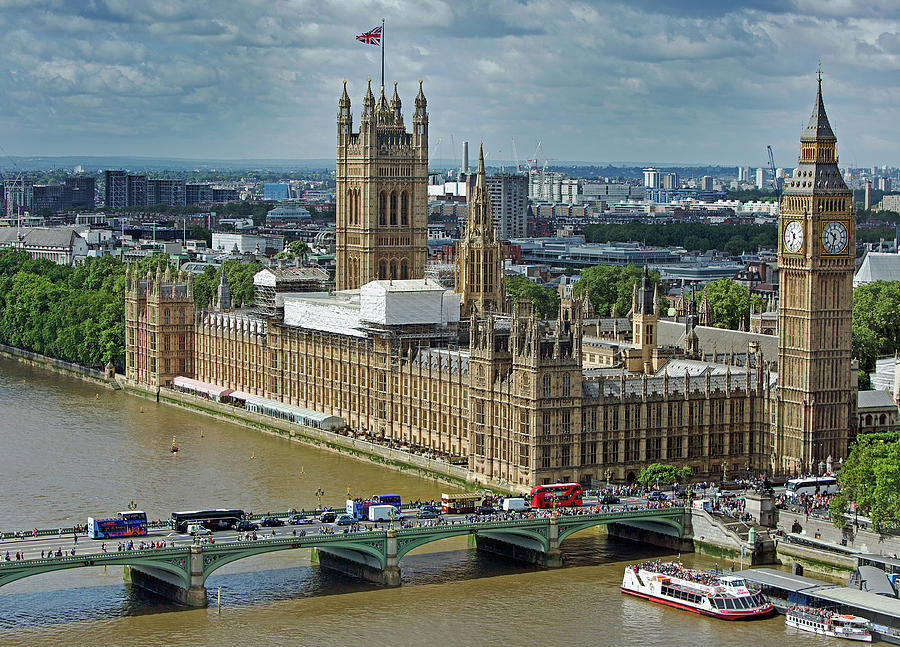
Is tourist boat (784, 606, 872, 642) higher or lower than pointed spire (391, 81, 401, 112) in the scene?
lower

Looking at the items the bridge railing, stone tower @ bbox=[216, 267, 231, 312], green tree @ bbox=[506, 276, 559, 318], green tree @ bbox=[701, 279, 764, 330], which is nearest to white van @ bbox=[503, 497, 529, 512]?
the bridge railing

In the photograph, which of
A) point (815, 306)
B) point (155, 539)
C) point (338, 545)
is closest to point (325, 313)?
point (815, 306)

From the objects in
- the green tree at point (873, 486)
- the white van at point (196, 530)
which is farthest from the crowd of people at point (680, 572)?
the white van at point (196, 530)

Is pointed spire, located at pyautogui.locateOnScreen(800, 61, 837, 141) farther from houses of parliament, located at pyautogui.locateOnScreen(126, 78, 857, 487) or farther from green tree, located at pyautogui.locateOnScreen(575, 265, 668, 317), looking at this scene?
Result: green tree, located at pyautogui.locateOnScreen(575, 265, 668, 317)

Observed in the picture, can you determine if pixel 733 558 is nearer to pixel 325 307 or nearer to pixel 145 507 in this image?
pixel 145 507

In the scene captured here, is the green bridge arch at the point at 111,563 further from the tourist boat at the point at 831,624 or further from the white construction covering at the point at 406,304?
the white construction covering at the point at 406,304

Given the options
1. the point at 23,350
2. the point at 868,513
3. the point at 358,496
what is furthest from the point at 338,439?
the point at 23,350
